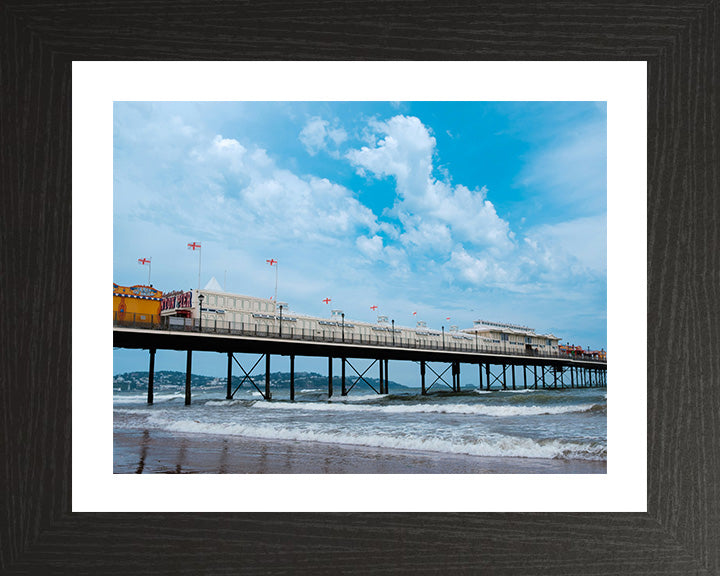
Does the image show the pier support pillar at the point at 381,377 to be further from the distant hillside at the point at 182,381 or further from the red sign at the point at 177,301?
the red sign at the point at 177,301

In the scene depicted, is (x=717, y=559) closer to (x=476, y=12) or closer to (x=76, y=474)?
(x=476, y=12)

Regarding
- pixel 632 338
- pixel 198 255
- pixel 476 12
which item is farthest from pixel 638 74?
pixel 198 255

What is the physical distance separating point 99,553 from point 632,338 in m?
2.06

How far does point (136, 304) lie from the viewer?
9.32 metres

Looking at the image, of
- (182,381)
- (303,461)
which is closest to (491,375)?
(182,381)

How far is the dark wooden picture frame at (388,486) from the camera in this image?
205 centimetres

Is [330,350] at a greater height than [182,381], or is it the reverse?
[330,350]

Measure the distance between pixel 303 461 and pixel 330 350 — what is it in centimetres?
671

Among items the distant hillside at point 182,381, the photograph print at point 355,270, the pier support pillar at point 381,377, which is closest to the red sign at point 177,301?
the photograph print at point 355,270

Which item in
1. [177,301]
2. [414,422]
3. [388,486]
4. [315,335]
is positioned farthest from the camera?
[315,335]

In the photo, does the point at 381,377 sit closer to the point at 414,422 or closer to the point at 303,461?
the point at 414,422

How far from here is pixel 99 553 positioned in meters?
2.04

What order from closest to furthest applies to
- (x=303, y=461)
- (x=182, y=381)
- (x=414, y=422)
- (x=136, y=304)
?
1. (x=303, y=461)
2. (x=414, y=422)
3. (x=136, y=304)
4. (x=182, y=381)

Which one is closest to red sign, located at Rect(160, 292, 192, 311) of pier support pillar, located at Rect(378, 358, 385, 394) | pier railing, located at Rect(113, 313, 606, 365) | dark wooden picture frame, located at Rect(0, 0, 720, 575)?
pier railing, located at Rect(113, 313, 606, 365)
